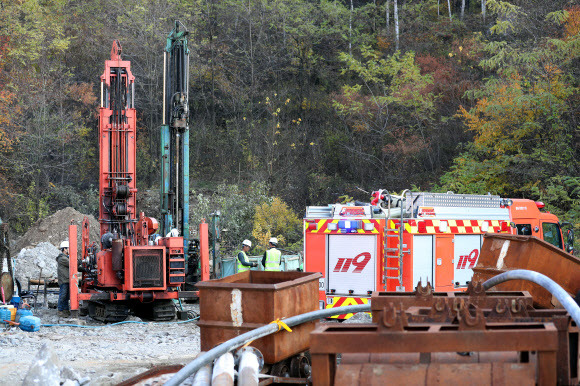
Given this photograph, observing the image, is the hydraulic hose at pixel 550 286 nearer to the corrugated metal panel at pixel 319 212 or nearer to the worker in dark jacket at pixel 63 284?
the corrugated metal panel at pixel 319 212

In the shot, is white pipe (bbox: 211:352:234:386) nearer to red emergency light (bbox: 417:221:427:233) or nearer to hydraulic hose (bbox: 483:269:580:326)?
hydraulic hose (bbox: 483:269:580:326)

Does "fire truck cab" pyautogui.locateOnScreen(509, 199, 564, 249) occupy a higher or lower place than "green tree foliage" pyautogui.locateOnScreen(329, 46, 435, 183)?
lower

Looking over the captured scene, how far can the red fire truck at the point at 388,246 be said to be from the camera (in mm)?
12703

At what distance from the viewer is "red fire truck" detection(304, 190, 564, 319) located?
12.7 metres

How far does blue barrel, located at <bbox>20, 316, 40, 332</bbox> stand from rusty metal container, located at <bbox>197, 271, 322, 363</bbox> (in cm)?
709

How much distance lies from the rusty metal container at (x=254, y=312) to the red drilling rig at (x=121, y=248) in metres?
8.60

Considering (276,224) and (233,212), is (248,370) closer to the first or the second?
(276,224)

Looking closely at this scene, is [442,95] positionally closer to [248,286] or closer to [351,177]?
[351,177]

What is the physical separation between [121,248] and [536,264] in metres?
10.3

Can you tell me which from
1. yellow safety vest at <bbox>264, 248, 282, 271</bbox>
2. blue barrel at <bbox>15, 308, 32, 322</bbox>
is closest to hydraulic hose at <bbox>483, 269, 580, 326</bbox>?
yellow safety vest at <bbox>264, 248, 282, 271</bbox>

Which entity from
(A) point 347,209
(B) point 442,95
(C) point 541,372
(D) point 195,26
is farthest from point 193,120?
(C) point 541,372

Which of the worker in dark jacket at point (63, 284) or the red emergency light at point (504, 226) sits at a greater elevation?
the red emergency light at point (504, 226)

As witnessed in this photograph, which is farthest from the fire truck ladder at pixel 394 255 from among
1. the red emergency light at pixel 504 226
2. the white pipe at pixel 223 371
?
the white pipe at pixel 223 371

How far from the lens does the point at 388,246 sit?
41.9ft
